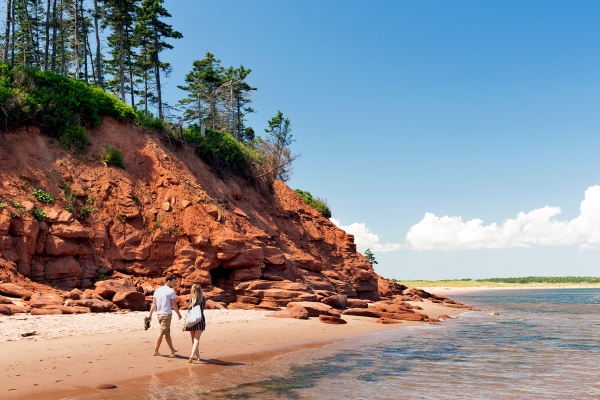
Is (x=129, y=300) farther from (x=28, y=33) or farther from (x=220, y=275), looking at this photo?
(x=28, y=33)

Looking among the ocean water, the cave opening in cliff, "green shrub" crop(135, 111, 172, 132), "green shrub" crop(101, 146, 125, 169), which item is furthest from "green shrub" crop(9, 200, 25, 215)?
the ocean water

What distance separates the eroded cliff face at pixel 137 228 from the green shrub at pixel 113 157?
0.32 m

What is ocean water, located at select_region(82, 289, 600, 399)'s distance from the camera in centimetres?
841

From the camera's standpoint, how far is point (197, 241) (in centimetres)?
2172

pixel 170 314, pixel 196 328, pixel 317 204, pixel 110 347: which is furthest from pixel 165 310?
pixel 317 204

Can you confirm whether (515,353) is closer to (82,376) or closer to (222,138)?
(82,376)

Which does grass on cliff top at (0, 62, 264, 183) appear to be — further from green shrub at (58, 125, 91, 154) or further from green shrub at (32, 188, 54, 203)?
green shrub at (32, 188, 54, 203)

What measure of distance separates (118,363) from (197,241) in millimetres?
12282

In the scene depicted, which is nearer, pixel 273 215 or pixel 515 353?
pixel 515 353

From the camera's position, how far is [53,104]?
898 inches

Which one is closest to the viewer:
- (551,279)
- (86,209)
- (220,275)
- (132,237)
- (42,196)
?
(42,196)

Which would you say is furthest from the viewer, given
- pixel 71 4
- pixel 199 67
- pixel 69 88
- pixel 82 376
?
pixel 199 67

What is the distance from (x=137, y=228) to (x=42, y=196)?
4.08 meters

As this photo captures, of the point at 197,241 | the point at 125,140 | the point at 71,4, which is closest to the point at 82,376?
the point at 197,241
